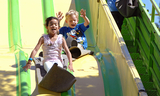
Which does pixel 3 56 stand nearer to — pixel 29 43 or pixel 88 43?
pixel 29 43

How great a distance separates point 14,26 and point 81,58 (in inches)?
67.8

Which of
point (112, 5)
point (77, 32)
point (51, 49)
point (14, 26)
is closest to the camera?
point (51, 49)

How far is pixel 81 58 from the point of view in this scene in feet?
14.8

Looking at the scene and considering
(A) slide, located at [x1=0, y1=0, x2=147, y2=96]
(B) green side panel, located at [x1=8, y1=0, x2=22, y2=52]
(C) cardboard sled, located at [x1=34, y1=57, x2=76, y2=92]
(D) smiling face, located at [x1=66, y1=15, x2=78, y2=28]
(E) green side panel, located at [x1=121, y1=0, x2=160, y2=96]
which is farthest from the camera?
(B) green side panel, located at [x1=8, y1=0, x2=22, y2=52]

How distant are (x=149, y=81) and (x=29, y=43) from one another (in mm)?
2367

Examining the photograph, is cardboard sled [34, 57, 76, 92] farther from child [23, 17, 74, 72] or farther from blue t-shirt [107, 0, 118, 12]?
blue t-shirt [107, 0, 118, 12]

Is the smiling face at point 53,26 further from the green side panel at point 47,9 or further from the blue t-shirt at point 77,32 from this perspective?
the green side panel at point 47,9

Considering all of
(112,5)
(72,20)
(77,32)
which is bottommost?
(77,32)

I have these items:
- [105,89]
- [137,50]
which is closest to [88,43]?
[137,50]

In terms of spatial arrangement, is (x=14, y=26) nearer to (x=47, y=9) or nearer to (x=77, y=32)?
(x=47, y=9)

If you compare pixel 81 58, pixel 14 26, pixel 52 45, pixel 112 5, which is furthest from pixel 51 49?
pixel 112 5

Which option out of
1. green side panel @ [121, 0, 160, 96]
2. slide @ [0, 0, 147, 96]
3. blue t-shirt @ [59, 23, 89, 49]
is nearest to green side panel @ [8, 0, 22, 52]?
slide @ [0, 0, 147, 96]

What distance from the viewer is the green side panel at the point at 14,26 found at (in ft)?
16.8

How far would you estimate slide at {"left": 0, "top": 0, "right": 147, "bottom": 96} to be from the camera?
355 centimetres
